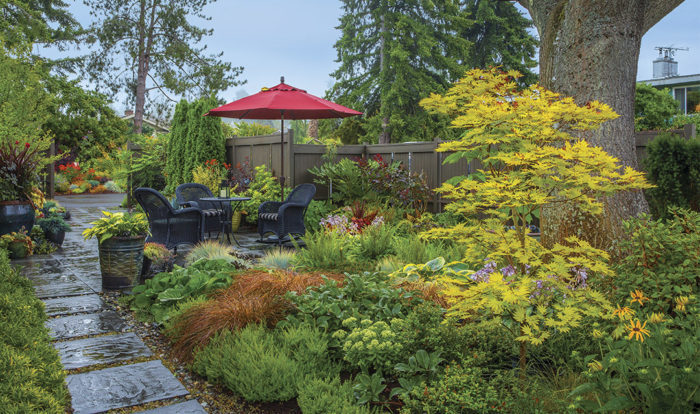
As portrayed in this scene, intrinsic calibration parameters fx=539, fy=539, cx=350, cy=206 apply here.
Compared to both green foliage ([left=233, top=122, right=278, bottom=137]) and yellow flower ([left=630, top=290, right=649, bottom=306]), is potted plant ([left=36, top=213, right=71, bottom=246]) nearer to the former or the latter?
green foliage ([left=233, top=122, right=278, bottom=137])

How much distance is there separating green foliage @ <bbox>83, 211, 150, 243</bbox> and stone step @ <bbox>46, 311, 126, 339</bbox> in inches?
39.2

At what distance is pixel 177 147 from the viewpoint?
11625 millimetres

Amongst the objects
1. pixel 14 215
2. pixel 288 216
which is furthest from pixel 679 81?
pixel 14 215

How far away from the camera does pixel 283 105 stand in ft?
25.6

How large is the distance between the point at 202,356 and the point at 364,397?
1068mm

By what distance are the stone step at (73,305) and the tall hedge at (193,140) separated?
22.0 ft

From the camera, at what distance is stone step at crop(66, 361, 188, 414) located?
270 centimetres

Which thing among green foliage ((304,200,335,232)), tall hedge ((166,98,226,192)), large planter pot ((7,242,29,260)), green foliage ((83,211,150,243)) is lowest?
large planter pot ((7,242,29,260))

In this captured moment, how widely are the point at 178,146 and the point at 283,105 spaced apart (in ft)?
15.3

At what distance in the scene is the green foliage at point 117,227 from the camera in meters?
5.06

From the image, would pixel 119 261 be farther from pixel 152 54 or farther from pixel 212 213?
pixel 152 54

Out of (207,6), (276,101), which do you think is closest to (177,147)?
(276,101)

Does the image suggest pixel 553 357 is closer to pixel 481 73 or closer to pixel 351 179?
pixel 481 73

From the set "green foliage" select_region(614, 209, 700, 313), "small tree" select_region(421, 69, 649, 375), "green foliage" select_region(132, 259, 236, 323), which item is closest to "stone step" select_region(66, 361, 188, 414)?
"green foliage" select_region(132, 259, 236, 323)
